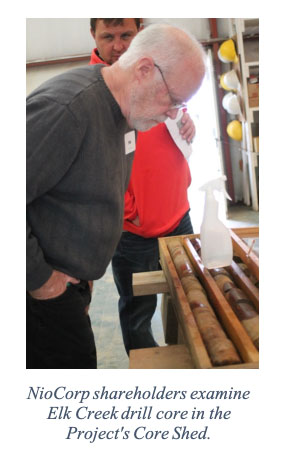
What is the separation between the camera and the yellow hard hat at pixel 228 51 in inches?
179

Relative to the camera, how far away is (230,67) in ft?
16.5

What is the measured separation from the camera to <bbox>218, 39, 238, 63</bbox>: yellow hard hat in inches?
179

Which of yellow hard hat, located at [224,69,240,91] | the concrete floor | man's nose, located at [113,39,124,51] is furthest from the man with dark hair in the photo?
yellow hard hat, located at [224,69,240,91]

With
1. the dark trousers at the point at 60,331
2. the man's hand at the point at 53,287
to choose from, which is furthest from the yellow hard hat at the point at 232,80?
the man's hand at the point at 53,287

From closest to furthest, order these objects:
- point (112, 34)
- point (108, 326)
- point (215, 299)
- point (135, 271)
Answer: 1. point (215, 299)
2. point (112, 34)
3. point (135, 271)
4. point (108, 326)

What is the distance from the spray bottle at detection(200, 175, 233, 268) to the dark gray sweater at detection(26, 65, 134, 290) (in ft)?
0.89

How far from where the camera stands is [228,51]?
4562 millimetres

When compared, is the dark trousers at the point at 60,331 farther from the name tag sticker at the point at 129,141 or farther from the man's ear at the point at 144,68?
the man's ear at the point at 144,68

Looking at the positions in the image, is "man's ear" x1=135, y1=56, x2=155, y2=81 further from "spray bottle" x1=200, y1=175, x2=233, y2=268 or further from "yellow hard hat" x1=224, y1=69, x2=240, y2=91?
"yellow hard hat" x1=224, y1=69, x2=240, y2=91

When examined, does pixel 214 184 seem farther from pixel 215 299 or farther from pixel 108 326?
pixel 108 326

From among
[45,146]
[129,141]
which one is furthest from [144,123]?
[45,146]

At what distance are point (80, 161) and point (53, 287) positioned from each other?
1.07ft
